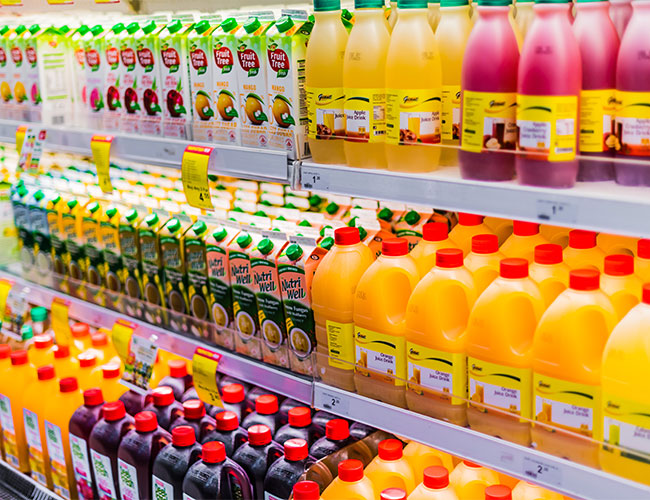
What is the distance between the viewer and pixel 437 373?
1.39 m

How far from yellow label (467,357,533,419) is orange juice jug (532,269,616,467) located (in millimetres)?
43

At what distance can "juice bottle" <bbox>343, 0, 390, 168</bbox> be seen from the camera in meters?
1.41

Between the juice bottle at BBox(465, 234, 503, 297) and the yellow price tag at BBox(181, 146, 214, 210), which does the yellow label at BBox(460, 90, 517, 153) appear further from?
the yellow price tag at BBox(181, 146, 214, 210)

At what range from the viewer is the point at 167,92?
1974 millimetres

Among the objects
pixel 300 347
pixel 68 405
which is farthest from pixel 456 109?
pixel 68 405

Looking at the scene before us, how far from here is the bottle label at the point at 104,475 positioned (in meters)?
2.12

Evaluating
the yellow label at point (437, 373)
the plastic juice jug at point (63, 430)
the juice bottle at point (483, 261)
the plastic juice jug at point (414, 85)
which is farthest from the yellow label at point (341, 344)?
the plastic juice jug at point (63, 430)

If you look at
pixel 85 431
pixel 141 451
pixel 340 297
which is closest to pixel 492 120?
pixel 340 297

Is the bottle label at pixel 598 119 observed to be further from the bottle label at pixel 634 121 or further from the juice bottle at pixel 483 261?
the juice bottle at pixel 483 261

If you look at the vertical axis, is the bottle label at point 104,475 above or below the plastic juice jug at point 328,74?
below

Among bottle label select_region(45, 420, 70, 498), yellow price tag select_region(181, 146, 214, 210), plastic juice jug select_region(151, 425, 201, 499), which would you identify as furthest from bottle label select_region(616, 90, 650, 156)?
bottle label select_region(45, 420, 70, 498)

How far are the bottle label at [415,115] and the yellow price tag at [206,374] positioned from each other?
83 cm

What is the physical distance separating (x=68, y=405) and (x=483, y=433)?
1.48m

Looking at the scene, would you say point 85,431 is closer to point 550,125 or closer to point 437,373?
point 437,373
